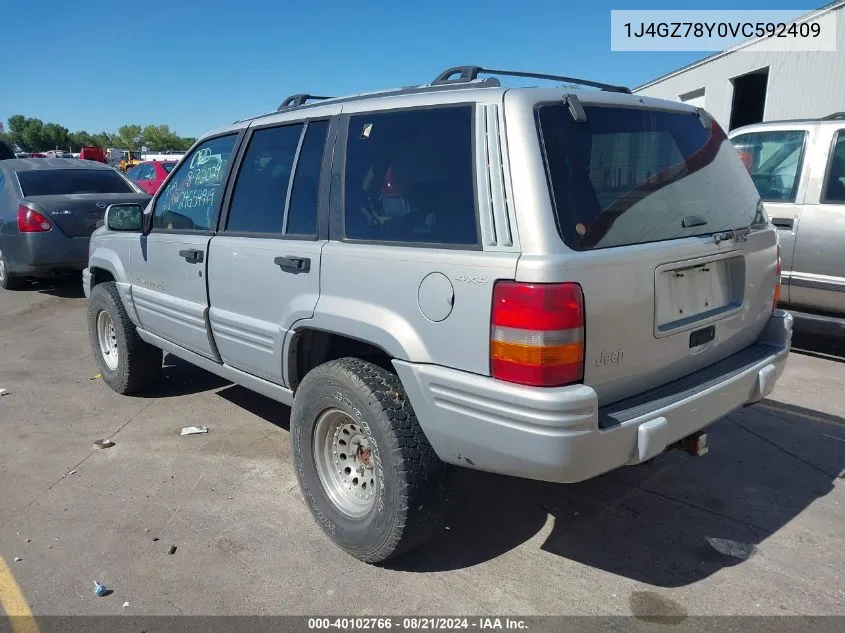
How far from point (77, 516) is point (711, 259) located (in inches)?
131

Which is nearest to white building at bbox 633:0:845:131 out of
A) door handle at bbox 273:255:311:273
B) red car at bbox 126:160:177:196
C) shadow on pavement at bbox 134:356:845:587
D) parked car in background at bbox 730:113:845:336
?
parked car in background at bbox 730:113:845:336

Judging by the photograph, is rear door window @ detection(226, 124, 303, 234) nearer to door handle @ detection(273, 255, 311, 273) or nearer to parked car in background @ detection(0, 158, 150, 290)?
door handle @ detection(273, 255, 311, 273)

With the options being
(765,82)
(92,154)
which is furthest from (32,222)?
(92,154)

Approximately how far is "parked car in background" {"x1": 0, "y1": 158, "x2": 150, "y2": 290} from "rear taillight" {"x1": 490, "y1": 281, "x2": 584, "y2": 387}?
7.14 meters

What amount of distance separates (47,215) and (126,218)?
4.53m

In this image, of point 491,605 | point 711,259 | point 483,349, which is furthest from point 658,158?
point 491,605

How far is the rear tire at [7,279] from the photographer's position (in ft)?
29.1

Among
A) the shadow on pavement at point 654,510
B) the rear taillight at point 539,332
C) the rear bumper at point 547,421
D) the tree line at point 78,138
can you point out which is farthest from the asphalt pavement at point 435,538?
the tree line at point 78,138

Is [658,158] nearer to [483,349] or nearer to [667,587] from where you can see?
[483,349]

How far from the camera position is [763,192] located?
Result: 6.00 metres

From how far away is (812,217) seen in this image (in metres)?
5.59

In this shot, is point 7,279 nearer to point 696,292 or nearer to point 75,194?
point 75,194

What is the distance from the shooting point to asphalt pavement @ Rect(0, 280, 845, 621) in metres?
2.76

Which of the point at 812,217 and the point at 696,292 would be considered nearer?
the point at 696,292
